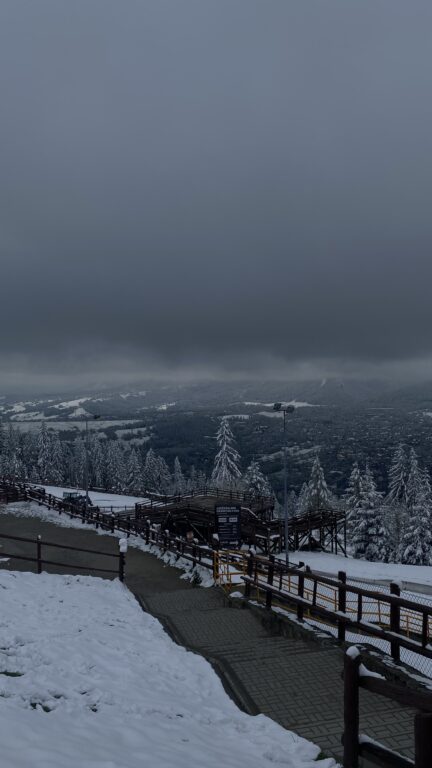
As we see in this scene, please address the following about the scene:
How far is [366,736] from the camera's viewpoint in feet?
15.4

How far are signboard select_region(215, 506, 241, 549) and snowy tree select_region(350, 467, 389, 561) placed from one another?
26617 mm

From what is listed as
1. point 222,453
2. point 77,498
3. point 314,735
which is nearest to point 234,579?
point 314,735

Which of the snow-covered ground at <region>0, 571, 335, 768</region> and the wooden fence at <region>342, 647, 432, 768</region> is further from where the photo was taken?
the snow-covered ground at <region>0, 571, 335, 768</region>

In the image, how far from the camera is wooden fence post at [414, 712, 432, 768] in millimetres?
3686

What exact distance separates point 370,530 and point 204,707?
4162 cm

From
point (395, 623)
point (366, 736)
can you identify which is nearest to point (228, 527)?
point (395, 623)

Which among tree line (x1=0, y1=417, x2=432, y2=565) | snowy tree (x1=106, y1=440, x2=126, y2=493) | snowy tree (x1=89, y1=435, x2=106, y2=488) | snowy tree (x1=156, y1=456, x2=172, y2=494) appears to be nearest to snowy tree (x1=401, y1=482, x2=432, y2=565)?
tree line (x1=0, y1=417, x2=432, y2=565)

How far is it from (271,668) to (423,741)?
5958 millimetres

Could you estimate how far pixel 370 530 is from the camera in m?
45.5

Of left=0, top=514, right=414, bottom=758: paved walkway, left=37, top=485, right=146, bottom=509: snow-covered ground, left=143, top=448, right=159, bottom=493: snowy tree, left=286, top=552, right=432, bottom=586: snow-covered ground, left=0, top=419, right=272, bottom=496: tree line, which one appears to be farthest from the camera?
left=143, top=448, right=159, bottom=493: snowy tree

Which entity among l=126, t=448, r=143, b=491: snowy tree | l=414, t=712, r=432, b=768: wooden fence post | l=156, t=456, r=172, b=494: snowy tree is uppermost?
l=414, t=712, r=432, b=768: wooden fence post

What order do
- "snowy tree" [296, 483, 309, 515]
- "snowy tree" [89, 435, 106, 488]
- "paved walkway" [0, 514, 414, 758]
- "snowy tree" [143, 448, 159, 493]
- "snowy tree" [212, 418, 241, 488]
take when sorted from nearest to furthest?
1. "paved walkway" [0, 514, 414, 758]
2. "snowy tree" [296, 483, 309, 515]
3. "snowy tree" [212, 418, 241, 488]
4. "snowy tree" [143, 448, 159, 493]
5. "snowy tree" [89, 435, 106, 488]

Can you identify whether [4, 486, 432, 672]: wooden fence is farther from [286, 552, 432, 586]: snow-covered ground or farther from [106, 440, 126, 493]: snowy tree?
[106, 440, 126, 493]: snowy tree

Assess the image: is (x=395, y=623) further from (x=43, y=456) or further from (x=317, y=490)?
(x=43, y=456)
